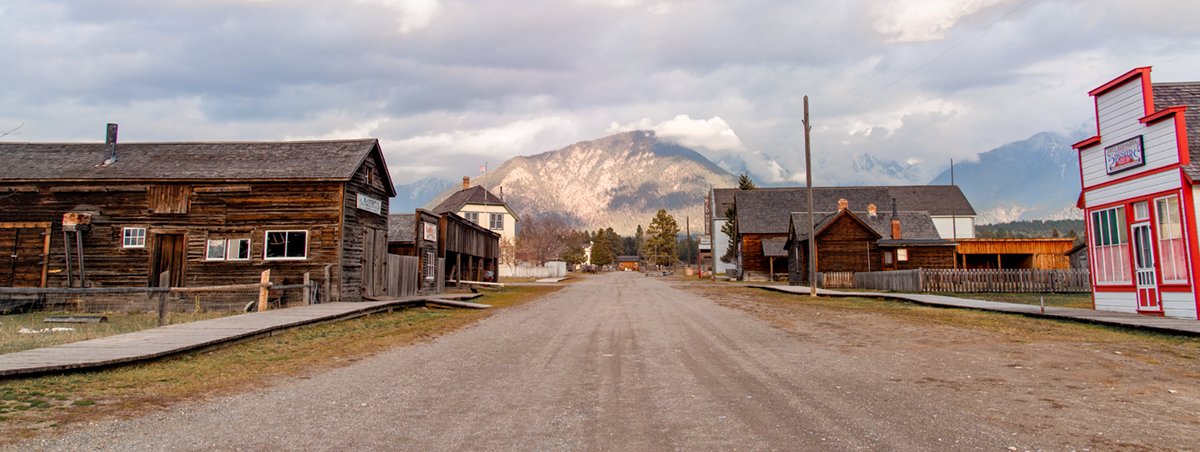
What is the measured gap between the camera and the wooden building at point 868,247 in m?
44.9

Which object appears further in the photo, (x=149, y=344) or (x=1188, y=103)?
(x=1188, y=103)

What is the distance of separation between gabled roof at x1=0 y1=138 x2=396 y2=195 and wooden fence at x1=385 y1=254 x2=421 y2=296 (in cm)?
445

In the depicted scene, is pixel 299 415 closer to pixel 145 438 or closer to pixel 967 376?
pixel 145 438

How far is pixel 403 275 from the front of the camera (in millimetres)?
29703

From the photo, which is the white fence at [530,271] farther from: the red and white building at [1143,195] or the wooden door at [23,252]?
the red and white building at [1143,195]

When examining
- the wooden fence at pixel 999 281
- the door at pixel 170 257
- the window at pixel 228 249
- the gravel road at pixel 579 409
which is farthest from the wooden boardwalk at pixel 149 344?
the wooden fence at pixel 999 281

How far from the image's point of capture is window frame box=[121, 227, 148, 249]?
25.5 meters

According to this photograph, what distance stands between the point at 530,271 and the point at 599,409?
7029cm

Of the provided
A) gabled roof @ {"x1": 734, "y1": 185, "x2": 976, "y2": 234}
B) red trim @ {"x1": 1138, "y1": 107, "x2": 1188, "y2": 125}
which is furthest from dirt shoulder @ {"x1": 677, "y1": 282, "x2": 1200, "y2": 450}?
gabled roof @ {"x1": 734, "y1": 185, "x2": 976, "y2": 234}

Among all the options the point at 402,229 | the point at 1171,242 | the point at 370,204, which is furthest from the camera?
the point at 402,229

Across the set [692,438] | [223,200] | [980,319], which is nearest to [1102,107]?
[980,319]

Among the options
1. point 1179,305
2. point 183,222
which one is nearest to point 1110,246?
point 1179,305

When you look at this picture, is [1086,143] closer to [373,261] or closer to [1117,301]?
[1117,301]

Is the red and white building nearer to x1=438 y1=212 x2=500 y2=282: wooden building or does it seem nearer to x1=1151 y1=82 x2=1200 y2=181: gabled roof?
x1=1151 y1=82 x2=1200 y2=181: gabled roof
